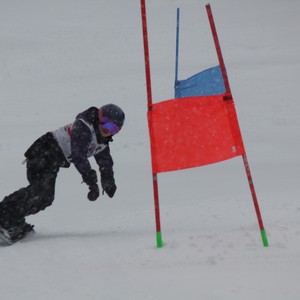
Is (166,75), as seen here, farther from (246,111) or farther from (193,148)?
(193,148)

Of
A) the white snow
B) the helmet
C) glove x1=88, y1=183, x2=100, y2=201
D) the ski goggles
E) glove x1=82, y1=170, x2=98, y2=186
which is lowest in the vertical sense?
the white snow

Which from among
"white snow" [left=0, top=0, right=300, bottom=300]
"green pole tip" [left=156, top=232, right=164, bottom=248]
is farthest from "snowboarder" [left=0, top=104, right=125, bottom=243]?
"green pole tip" [left=156, top=232, right=164, bottom=248]

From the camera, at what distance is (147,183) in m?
7.05

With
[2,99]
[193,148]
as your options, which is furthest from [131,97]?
[193,148]

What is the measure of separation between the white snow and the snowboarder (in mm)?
300

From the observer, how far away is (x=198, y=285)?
121 inches

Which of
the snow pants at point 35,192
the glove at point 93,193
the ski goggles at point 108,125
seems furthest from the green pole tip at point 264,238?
the snow pants at point 35,192

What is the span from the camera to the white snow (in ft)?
10.5

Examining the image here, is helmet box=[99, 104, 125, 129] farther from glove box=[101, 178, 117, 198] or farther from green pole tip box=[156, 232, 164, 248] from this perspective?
green pole tip box=[156, 232, 164, 248]

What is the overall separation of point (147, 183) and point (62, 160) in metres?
2.61

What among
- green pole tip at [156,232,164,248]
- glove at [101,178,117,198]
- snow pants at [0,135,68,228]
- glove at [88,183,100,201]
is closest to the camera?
green pole tip at [156,232,164,248]

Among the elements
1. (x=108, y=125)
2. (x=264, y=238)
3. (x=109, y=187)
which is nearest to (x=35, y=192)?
(x=109, y=187)

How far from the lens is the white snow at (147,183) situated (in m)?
3.21

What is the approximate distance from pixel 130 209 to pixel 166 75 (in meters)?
8.59
